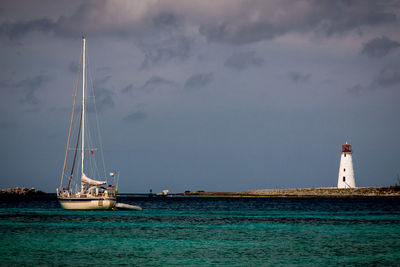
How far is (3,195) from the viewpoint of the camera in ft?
585

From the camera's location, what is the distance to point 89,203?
6562cm

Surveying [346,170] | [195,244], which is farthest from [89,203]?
[346,170]

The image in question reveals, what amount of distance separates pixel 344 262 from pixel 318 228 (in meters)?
20.9

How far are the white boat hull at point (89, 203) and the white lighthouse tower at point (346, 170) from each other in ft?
250

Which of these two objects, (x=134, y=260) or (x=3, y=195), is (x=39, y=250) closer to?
(x=134, y=260)

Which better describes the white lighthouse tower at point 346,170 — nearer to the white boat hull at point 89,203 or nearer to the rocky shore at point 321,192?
the rocky shore at point 321,192

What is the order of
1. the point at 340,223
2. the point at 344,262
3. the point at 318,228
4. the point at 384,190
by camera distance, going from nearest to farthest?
1. the point at 344,262
2. the point at 318,228
3. the point at 340,223
4. the point at 384,190

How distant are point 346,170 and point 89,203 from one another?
8245 cm

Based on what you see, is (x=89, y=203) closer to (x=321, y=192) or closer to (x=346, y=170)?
(x=346, y=170)

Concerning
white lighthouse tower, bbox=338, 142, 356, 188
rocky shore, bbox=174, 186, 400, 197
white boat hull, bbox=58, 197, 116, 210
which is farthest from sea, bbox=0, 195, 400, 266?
rocky shore, bbox=174, 186, 400, 197

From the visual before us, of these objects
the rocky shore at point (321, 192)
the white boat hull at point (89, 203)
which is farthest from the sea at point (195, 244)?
the rocky shore at point (321, 192)

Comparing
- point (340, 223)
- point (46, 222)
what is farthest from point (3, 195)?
point (340, 223)

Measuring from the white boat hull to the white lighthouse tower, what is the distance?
250 feet

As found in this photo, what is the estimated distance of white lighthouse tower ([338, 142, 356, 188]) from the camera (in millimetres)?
129125
